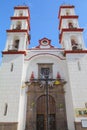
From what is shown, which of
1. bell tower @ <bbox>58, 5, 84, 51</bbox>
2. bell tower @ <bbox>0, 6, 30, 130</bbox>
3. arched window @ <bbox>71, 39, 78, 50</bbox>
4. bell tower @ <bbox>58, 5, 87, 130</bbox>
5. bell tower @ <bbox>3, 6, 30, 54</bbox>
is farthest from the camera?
arched window @ <bbox>71, 39, 78, 50</bbox>

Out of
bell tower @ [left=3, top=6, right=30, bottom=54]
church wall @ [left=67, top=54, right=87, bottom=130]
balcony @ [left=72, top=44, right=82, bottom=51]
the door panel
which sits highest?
bell tower @ [left=3, top=6, right=30, bottom=54]

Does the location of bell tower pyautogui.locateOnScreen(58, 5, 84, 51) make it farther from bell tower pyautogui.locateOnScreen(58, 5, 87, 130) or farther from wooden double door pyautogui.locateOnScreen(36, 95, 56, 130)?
wooden double door pyautogui.locateOnScreen(36, 95, 56, 130)

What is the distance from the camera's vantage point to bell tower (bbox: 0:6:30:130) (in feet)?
43.9

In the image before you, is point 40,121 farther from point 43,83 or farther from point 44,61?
point 44,61

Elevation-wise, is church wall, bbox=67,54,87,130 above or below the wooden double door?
above

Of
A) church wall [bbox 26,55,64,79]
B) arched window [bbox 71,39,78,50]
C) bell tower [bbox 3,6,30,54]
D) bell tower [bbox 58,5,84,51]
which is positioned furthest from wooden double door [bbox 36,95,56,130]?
arched window [bbox 71,39,78,50]

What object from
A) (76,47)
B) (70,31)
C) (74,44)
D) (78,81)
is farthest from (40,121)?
(70,31)

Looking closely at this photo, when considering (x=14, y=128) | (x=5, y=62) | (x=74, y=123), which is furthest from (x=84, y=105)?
(x=5, y=62)

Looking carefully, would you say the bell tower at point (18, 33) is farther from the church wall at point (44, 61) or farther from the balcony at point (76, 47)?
the balcony at point (76, 47)

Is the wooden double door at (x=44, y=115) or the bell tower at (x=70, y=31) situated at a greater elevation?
the bell tower at (x=70, y=31)

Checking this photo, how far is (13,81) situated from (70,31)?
8.85 meters

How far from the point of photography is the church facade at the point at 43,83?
13727 millimetres

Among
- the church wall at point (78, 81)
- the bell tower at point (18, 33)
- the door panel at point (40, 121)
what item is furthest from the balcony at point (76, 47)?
the door panel at point (40, 121)

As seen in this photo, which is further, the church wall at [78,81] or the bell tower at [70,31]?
the bell tower at [70,31]
